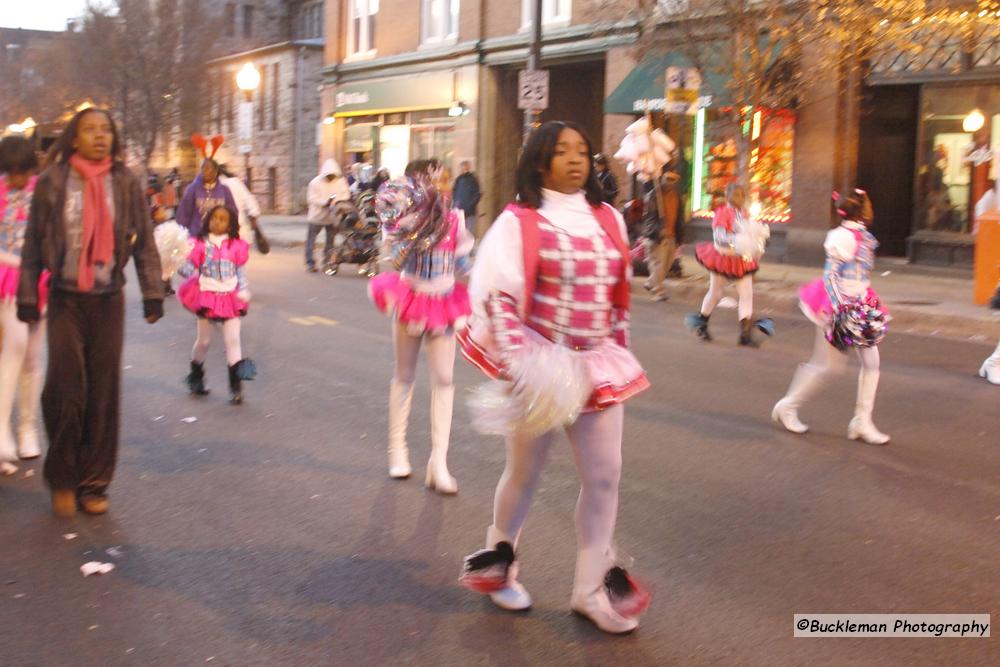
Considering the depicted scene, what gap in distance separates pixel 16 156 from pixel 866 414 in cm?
555

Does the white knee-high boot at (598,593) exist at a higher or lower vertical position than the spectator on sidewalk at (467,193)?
lower

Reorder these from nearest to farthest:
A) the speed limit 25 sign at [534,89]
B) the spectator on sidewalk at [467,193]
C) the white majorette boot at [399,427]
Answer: the white majorette boot at [399,427], the speed limit 25 sign at [534,89], the spectator on sidewalk at [467,193]

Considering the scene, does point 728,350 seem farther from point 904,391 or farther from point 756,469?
point 756,469

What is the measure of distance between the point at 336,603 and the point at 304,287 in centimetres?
1314

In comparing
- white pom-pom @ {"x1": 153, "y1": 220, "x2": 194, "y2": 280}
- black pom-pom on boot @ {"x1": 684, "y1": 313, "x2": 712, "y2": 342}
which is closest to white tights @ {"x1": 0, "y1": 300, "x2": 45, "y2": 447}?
white pom-pom @ {"x1": 153, "y1": 220, "x2": 194, "y2": 280}

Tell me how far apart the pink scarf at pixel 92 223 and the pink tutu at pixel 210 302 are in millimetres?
2918

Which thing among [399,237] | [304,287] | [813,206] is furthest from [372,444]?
[813,206]

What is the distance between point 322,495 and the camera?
20.9ft

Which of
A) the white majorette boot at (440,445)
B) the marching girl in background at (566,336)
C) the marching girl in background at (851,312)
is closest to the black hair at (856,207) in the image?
the marching girl in background at (851,312)

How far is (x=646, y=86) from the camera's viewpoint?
22766mm

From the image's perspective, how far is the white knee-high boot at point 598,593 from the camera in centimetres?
442

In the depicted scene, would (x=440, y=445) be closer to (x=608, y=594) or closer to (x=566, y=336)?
(x=608, y=594)

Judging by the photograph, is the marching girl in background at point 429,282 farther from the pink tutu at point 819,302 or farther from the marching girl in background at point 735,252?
the marching girl in background at point 735,252

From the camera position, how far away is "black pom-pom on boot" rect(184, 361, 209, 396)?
909cm
